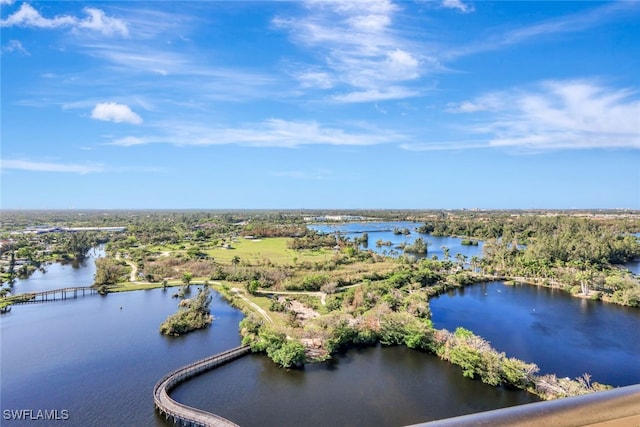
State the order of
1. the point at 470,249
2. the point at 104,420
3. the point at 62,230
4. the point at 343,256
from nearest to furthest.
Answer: the point at 104,420 → the point at 343,256 → the point at 470,249 → the point at 62,230

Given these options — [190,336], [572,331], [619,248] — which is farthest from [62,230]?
[619,248]

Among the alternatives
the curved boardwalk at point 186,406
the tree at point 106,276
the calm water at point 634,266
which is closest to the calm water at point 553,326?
the curved boardwalk at point 186,406

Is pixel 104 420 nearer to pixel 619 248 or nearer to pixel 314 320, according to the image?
pixel 314 320

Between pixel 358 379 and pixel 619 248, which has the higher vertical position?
pixel 619 248

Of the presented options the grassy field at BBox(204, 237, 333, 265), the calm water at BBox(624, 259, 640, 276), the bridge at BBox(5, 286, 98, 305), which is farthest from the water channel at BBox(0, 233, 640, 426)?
the calm water at BBox(624, 259, 640, 276)

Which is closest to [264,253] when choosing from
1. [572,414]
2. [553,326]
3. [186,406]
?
[553,326]

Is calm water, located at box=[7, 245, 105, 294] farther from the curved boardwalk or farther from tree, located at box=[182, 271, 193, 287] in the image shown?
the curved boardwalk

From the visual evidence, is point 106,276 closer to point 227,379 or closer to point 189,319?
point 189,319

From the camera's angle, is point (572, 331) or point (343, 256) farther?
point (343, 256)
